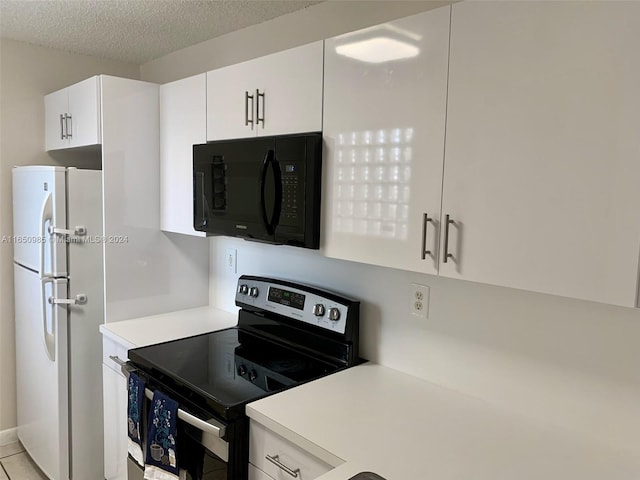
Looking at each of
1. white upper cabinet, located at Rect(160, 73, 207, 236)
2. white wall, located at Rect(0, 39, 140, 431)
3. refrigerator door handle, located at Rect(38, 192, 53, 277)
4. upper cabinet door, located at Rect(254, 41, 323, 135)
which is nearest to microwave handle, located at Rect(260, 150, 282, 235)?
upper cabinet door, located at Rect(254, 41, 323, 135)

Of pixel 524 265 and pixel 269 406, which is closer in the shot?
pixel 524 265

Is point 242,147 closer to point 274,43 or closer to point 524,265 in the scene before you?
point 274,43

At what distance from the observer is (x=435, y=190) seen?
1.37 metres

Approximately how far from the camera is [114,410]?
2361 mm

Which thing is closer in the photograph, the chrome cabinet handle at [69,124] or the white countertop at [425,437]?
the white countertop at [425,437]

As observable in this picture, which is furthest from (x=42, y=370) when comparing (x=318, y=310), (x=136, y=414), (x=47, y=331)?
(x=318, y=310)

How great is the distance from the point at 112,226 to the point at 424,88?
5.68ft

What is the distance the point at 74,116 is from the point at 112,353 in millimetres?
1299

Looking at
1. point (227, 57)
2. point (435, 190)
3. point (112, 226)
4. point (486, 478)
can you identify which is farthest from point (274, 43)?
point (486, 478)

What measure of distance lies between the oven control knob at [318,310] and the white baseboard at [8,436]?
2418mm

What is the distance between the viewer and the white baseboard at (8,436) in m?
3.06

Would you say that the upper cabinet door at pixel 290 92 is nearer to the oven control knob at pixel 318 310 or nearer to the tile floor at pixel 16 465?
the oven control knob at pixel 318 310

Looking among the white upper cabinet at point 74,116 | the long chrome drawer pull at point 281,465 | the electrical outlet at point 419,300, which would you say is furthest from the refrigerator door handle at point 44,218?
the electrical outlet at point 419,300

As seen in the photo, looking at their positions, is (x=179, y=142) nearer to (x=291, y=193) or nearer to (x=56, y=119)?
(x=291, y=193)
